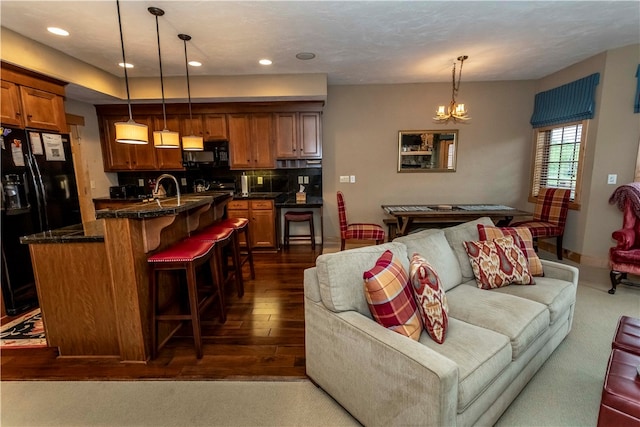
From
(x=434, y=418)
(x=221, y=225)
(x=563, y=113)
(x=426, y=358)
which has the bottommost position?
(x=434, y=418)

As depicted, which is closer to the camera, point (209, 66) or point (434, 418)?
point (434, 418)

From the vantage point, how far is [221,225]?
313cm

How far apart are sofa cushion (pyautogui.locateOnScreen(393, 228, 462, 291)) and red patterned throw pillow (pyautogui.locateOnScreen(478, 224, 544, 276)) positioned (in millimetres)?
363

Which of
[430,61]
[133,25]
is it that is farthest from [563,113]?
[133,25]

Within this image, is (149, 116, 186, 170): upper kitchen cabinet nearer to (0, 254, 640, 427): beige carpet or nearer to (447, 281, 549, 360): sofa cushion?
(0, 254, 640, 427): beige carpet

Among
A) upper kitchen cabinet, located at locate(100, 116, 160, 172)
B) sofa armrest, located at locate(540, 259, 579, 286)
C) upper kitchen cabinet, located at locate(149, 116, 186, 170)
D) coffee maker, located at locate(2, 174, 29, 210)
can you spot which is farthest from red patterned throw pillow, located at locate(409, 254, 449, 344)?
upper kitchen cabinet, located at locate(100, 116, 160, 172)

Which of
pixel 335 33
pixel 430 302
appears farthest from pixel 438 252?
pixel 335 33

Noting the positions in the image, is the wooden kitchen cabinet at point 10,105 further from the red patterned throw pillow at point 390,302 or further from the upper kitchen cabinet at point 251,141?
the red patterned throw pillow at point 390,302

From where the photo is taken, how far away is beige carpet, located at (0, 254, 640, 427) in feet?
5.40

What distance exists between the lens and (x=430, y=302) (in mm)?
1583

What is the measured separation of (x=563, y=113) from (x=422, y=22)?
2916mm

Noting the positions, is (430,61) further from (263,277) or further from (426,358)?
(426,358)

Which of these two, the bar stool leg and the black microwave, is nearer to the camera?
the bar stool leg

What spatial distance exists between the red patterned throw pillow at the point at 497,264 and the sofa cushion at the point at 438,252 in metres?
0.15
